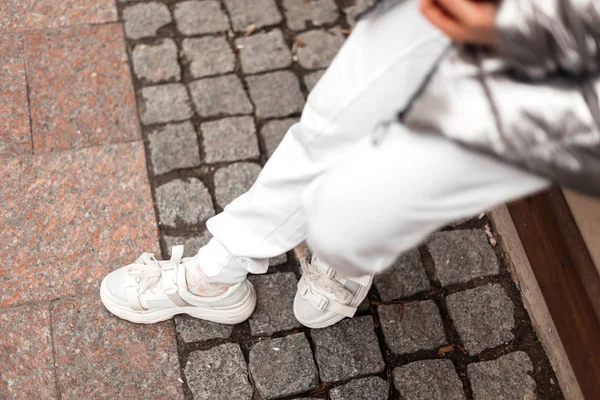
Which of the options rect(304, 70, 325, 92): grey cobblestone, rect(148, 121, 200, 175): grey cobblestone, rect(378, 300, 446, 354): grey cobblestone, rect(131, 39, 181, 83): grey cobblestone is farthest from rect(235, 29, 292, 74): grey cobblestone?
rect(378, 300, 446, 354): grey cobblestone

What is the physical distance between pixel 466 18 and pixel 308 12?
6.84 feet

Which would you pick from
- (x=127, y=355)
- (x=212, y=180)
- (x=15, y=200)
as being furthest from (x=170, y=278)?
(x=15, y=200)

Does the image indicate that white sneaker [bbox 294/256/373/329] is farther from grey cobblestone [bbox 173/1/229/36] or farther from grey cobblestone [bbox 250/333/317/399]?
grey cobblestone [bbox 173/1/229/36]

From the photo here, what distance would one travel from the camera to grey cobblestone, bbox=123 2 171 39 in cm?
282

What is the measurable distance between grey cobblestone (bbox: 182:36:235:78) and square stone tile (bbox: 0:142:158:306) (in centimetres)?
49

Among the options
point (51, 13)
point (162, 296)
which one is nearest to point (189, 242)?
point (162, 296)

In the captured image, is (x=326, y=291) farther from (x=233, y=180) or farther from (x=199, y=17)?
(x=199, y=17)

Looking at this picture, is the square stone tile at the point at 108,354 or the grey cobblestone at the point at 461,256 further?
the grey cobblestone at the point at 461,256

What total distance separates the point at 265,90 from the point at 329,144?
4.41 ft

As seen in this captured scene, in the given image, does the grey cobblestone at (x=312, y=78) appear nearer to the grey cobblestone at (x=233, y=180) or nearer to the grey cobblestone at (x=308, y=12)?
the grey cobblestone at (x=308, y=12)

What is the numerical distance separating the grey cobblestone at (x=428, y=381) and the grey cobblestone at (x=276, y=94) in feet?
3.89

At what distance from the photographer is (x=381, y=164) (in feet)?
3.72

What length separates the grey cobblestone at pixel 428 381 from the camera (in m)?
2.05

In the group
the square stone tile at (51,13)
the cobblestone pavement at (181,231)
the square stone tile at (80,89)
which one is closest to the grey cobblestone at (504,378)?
the cobblestone pavement at (181,231)
